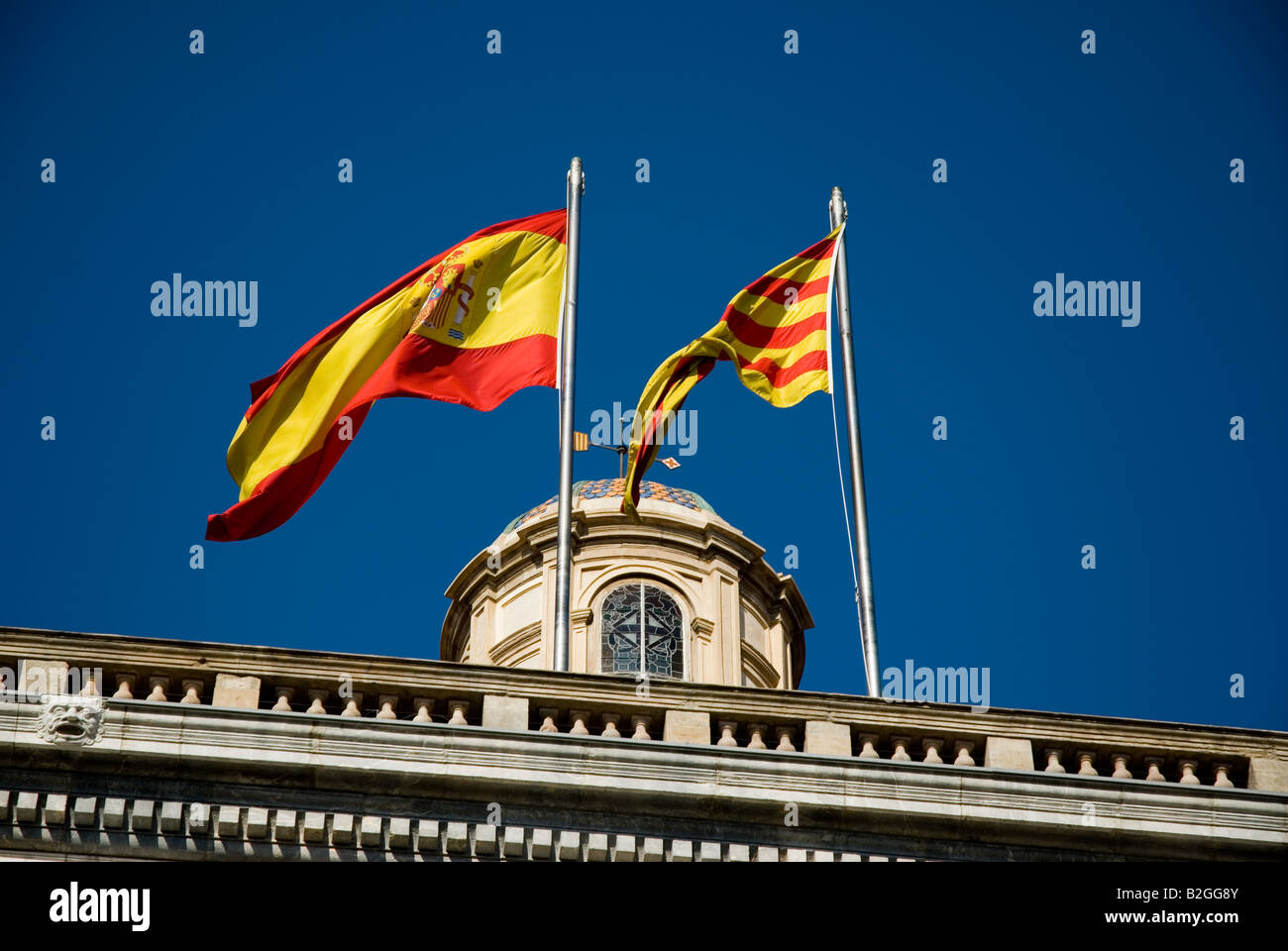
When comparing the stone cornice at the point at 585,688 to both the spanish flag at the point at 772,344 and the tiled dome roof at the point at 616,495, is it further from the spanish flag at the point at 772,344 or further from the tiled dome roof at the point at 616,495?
the tiled dome roof at the point at 616,495

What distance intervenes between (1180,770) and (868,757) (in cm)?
266

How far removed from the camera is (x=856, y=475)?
88.1ft

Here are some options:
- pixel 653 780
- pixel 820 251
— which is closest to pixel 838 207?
pixel 820 251

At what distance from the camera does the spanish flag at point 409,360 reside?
26.5 m

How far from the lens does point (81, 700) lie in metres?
19.4

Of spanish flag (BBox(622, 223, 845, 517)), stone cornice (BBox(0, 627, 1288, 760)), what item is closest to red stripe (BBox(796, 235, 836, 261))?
spanish flag (BBox(622, 223, 845, 517))

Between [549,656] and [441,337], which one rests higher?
[441,337]

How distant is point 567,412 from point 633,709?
674cm

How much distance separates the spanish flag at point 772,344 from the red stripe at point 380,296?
7.48ft

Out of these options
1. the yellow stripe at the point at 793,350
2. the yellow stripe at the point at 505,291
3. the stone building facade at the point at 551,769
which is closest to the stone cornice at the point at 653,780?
the stone building facade at the point at 551,769

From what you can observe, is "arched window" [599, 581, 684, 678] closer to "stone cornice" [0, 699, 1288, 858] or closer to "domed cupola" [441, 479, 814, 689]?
"domed cupola" [441, 479, 814, 689]
